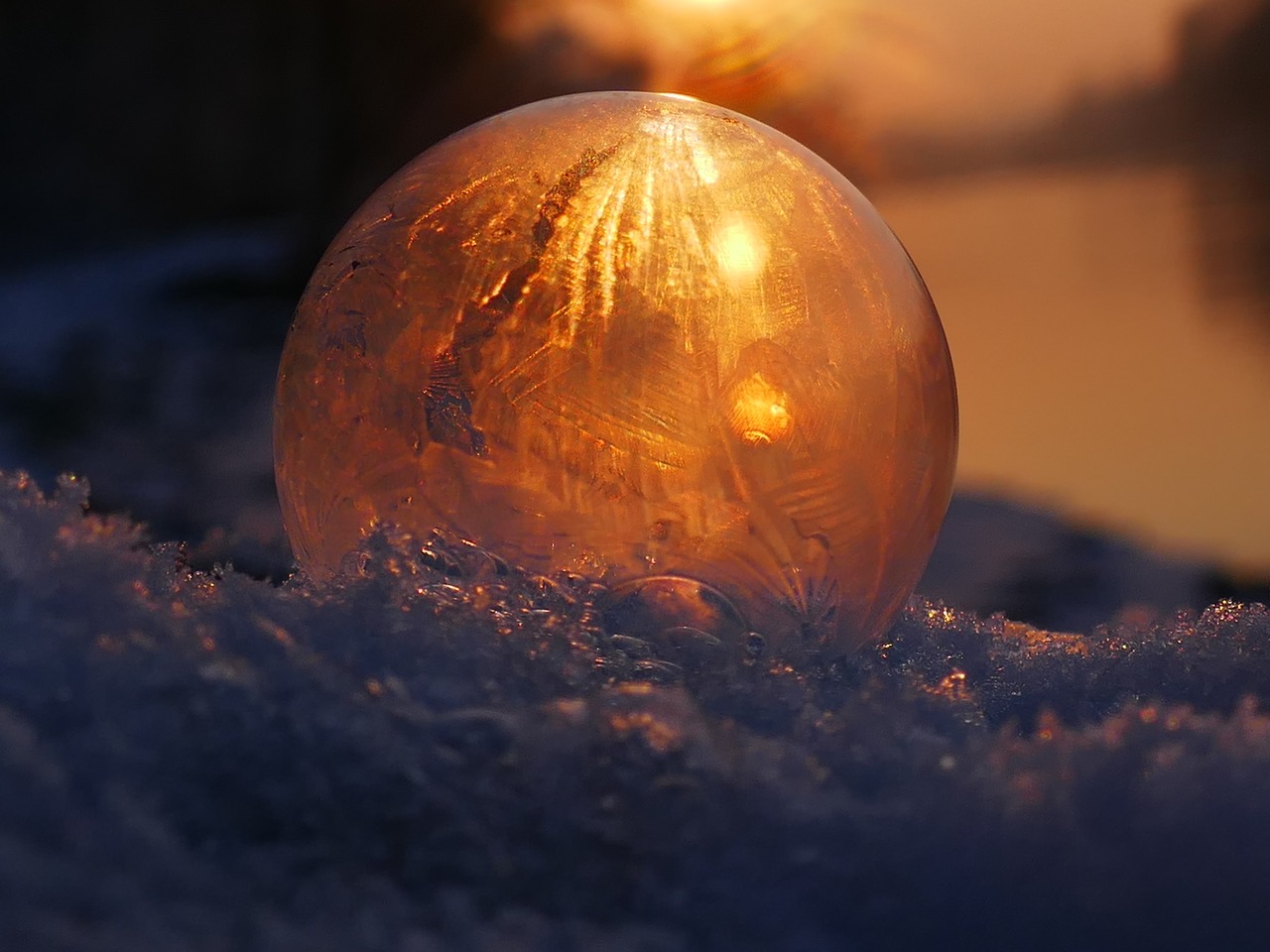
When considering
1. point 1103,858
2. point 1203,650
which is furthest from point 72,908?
point 1203,650

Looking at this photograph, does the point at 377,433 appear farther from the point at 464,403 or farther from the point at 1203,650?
the point at 1203,650

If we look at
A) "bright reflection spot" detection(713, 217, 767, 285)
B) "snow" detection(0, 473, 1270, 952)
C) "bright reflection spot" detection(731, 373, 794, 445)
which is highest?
"bright reflection spot" detection(713, 217, 767, 285)

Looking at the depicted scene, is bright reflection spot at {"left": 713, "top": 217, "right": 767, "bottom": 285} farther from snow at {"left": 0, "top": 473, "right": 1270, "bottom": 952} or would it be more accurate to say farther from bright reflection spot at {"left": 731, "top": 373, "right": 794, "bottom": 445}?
snow at {"left": 0, "top": 473, "right": 1270, "bottom": 952}

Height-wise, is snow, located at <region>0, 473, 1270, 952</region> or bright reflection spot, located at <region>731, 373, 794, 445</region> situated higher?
bright reflection spot, located at <region>731, 373, 794, 445</region>

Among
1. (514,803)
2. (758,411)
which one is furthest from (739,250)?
(514,803)

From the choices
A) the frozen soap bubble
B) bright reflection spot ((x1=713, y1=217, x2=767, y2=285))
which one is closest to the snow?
the frozen soap bubble

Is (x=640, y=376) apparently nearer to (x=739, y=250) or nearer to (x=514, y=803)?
(x=739, y=250)

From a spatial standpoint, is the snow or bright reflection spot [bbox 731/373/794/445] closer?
the snow

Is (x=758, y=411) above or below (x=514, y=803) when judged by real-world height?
above
